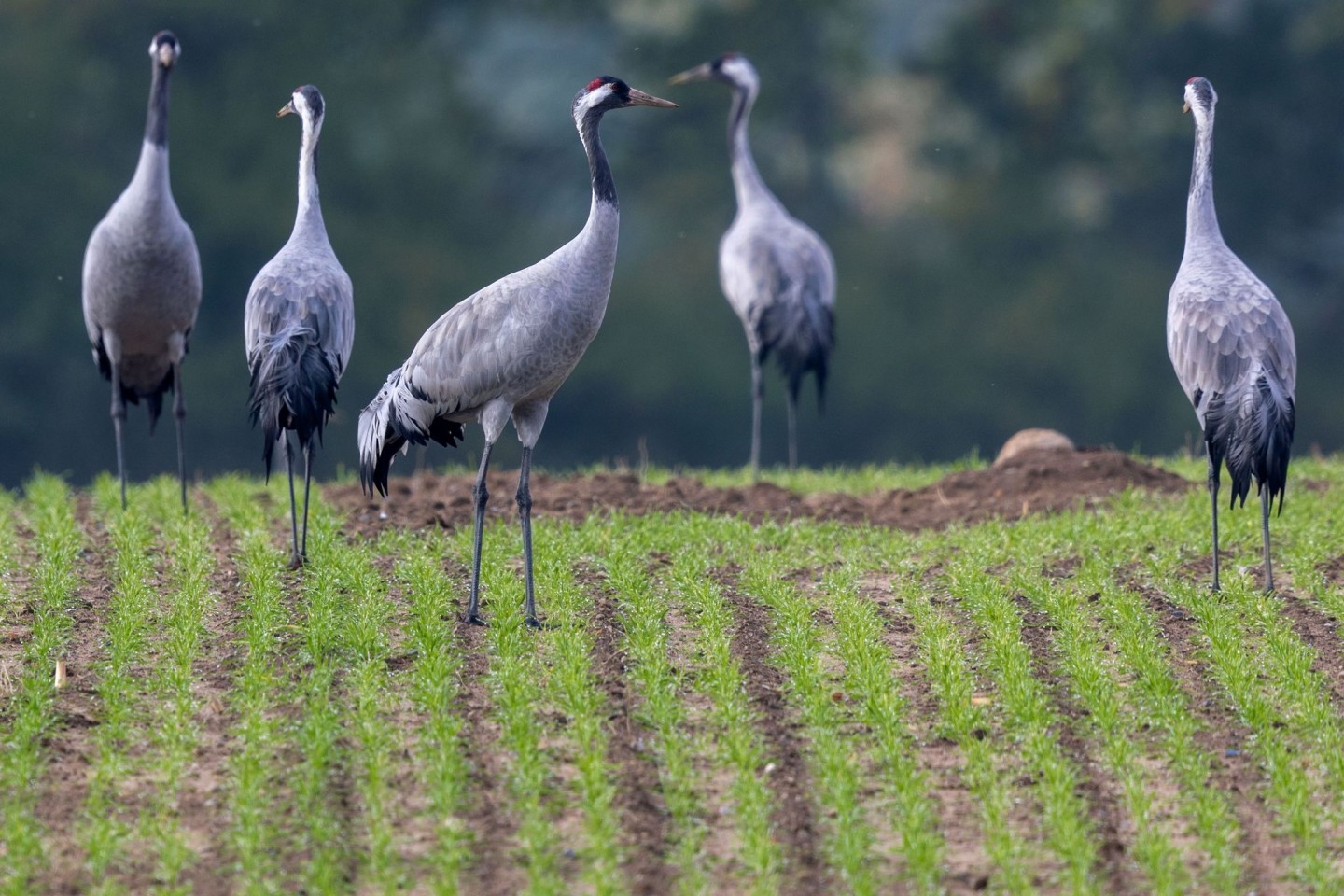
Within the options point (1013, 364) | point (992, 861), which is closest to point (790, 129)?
point (1013, 364)

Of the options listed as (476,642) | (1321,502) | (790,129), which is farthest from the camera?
(790,129)

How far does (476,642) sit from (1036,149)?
809 inches

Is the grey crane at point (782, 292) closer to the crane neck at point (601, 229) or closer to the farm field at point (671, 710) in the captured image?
the farm field at point (671, 710)

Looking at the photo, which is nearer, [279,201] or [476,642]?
[476,642]

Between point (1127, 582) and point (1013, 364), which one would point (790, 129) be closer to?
point (1013, 364)

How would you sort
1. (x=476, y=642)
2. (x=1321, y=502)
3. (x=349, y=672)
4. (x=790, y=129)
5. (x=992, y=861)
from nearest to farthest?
1. (x=992, y=861)
2. (x=349, y=672)
3. (x=476, y=642)
4. (x=1321, y=502)
5. (x=790, y=129)

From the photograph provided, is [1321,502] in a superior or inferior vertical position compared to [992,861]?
superior

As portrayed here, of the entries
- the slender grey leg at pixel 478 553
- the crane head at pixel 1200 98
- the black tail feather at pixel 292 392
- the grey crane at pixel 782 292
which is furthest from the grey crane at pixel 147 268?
the crane head at pixel 1200 98

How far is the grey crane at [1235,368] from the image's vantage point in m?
6.34

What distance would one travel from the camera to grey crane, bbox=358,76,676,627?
609cm

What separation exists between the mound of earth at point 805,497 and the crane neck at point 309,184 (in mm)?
1251

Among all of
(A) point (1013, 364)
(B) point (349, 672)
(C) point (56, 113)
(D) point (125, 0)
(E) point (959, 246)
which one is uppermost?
(D) point (125, 0)

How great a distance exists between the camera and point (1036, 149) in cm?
2503

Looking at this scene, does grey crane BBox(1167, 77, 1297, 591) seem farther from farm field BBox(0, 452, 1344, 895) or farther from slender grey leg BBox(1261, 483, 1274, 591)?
farm field BBox(0, 452, 1344, 895)
